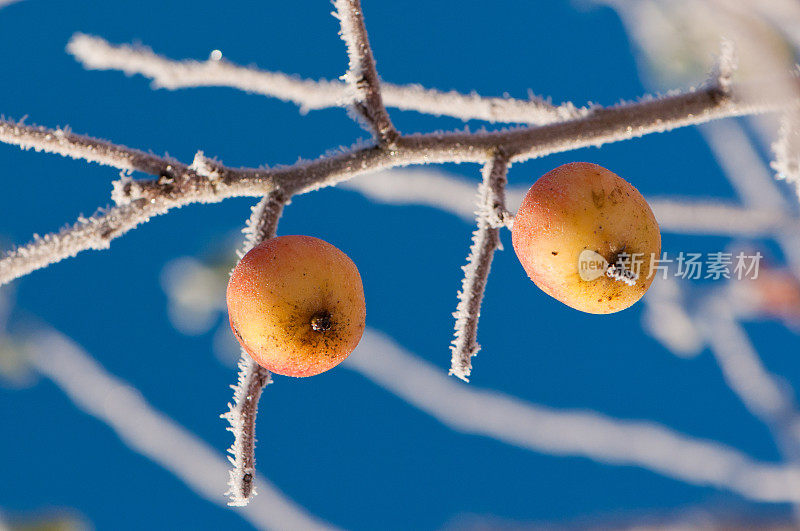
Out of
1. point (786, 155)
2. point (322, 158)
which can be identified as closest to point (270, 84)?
point (322, 158)

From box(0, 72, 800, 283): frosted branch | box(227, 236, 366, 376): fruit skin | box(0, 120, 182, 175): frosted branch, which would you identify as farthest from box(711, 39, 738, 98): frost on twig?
box(0, 120, 182, 175): frosted branch

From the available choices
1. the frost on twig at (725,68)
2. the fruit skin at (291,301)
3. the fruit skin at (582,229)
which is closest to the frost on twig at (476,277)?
the fruit skin at (582,229)

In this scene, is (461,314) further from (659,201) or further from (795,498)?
(795,498)

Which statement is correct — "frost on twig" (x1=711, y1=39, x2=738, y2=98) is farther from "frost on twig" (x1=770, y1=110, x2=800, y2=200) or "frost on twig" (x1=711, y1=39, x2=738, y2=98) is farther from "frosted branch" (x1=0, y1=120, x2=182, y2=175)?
"frosted branch" (x1=0, y1=120, x2=182, y2=175)

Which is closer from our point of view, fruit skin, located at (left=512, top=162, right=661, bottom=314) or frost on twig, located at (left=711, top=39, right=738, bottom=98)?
fruit skin, located at (left=512, top=162, right=661, bottom=314)

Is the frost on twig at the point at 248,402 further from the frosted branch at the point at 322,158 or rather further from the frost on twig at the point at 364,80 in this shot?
the frost on twig at the point at 364,80

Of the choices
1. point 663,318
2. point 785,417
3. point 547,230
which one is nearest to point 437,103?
point 547,230
